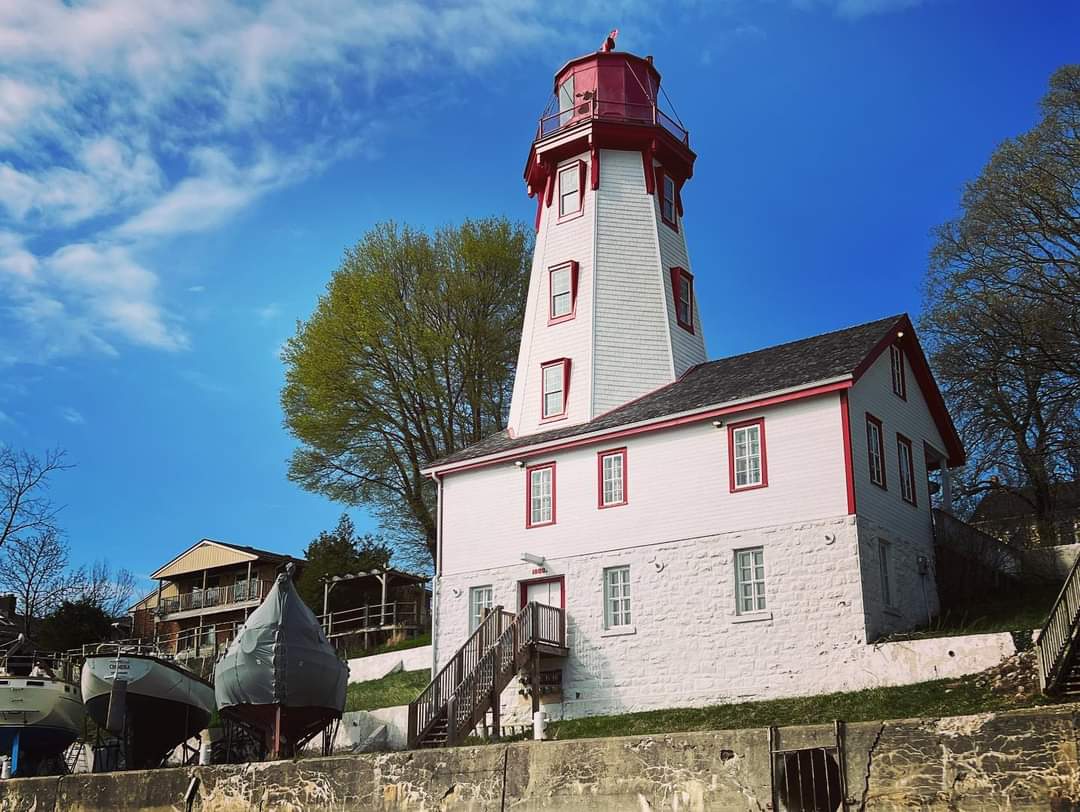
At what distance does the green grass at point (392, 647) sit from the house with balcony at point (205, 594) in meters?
11.1

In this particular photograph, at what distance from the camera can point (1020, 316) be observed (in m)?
33.6

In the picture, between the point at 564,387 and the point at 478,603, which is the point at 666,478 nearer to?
the point at 564,387

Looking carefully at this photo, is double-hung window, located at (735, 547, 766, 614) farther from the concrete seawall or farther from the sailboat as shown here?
the sailboat

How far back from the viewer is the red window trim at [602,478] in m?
26.5

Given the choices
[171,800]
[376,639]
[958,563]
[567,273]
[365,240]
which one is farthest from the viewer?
[365,240]

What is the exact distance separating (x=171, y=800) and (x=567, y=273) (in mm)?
18235

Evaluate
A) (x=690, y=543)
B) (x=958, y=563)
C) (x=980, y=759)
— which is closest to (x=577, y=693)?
(x=690, y=543)

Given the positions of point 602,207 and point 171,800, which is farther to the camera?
point 602,207

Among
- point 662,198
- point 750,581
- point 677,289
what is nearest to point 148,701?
point 750,581

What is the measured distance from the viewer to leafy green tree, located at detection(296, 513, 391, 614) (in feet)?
142

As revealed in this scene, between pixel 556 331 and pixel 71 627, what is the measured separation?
24.3 meters

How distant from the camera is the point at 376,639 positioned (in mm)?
41156

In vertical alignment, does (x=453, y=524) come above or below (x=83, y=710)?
above

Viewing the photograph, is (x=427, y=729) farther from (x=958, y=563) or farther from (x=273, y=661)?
(x=958, y=563)
